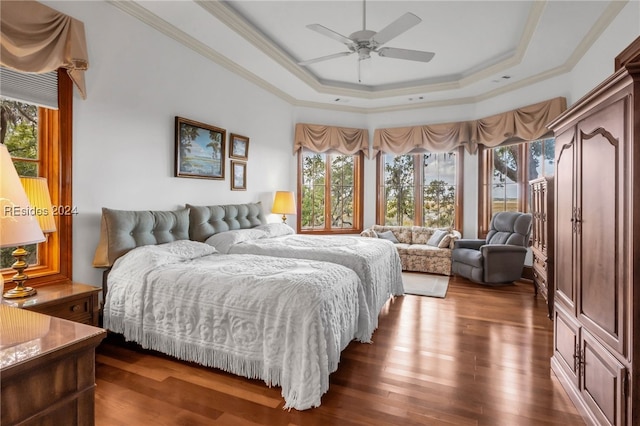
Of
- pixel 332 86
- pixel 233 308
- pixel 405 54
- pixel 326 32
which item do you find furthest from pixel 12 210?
pixel 332 86

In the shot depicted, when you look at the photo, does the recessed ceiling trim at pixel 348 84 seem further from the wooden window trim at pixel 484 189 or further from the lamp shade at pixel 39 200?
the lamp shade at pixel 39 200

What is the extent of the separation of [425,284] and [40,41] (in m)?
4.84

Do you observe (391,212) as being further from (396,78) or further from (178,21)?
(178,21)

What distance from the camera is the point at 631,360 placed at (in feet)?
4.94

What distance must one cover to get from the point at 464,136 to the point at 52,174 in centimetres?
574

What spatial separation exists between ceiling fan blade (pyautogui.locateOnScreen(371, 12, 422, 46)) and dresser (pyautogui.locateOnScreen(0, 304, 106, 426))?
2790 millimetres

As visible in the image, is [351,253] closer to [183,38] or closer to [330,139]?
[183,38]

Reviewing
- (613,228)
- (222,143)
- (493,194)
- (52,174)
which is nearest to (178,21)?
(222,143)

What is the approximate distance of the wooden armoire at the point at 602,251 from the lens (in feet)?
4.93

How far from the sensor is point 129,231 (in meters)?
2.97

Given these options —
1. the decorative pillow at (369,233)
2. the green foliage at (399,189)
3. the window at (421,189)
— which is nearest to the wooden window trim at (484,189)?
the window at (421,189)

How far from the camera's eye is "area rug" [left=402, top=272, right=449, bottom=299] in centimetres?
454

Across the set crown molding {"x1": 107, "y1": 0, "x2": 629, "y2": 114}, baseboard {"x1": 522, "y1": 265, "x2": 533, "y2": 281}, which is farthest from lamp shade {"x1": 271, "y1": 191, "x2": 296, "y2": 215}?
baseboard {"x1": 522, "y1": 265, "x2": 533, "y2": 281}

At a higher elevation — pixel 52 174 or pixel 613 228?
pixel 52 174
